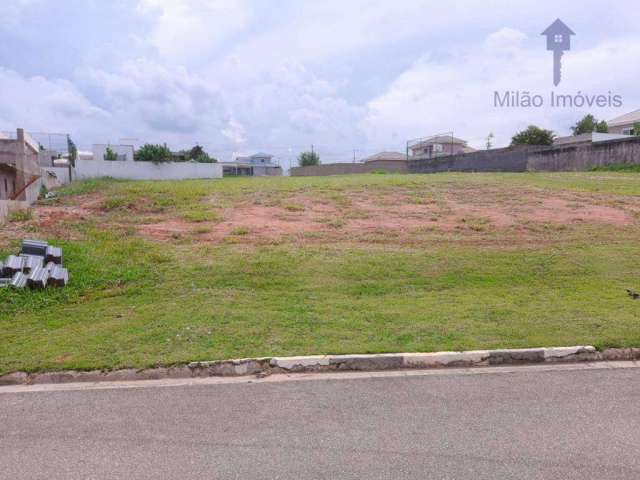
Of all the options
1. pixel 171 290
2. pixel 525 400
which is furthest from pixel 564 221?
pixel 171 290

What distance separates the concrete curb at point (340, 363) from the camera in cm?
471

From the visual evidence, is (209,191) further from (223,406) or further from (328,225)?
(223,406)

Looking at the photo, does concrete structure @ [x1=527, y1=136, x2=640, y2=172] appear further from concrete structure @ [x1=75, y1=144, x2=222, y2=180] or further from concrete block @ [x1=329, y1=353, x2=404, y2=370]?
concrete structure @ [x1=75, y1=144, x2=222, y2=180]

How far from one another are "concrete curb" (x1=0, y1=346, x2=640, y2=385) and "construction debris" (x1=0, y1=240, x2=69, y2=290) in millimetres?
Result: 2858

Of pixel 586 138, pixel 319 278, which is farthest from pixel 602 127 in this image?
pixel 319 278

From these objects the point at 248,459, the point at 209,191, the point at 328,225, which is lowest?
the point at 248,459

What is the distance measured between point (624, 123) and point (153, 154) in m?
47.6

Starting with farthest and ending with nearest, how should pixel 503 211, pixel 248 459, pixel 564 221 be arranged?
pixel 503 211 < pixel 564 221 < pixel 248 459

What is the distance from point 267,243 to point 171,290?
9.91 feet

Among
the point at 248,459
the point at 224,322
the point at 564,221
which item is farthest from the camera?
the point at 564,221

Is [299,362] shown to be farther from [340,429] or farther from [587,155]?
[587,155]

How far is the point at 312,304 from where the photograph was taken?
21.9ft

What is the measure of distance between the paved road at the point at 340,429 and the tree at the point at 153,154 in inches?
1371

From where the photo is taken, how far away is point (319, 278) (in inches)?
308
